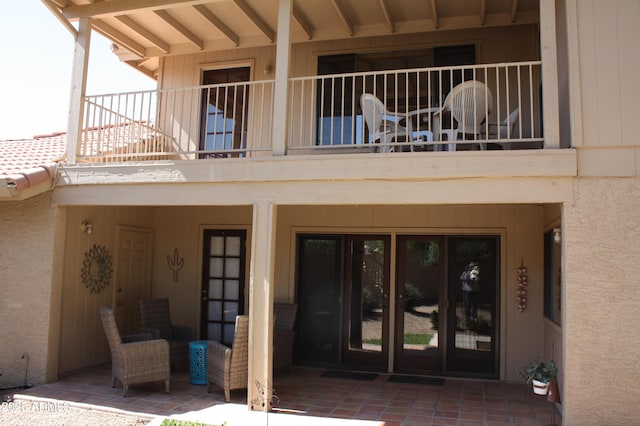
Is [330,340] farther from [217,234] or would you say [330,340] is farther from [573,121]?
[573,121]

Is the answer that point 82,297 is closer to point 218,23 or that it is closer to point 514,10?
point 218,23

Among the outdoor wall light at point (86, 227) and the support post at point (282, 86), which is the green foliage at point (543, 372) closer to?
the support post at point (282, 86)

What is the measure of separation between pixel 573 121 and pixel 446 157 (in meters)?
1.21

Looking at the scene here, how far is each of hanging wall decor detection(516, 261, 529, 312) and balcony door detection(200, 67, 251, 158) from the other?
4.41 meters

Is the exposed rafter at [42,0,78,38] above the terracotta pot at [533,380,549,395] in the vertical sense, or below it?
above

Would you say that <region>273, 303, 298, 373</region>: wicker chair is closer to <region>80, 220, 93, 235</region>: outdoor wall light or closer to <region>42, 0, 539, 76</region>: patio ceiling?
<region>80, 220, 93, 235</region>: outdoor wall light

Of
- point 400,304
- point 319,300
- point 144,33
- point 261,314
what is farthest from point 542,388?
point 144,33

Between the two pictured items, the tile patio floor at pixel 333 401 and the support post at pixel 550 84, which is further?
the tile patio floor at pixel 333 401

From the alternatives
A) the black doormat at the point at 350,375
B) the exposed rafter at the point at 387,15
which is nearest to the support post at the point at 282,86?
the exposed rafter at the point at 387,15

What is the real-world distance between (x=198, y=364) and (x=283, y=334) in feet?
4.11

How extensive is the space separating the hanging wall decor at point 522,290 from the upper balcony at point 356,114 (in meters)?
1.70

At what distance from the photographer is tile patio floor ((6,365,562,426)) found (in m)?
5.41

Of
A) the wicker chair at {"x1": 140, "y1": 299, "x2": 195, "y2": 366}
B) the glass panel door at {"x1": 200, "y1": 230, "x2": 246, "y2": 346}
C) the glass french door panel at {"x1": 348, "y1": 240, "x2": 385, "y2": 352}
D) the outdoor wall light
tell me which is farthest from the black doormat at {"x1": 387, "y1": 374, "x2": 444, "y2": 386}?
the outdoor wall light

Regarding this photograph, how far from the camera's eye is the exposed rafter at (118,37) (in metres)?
7.42
